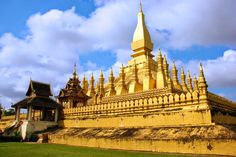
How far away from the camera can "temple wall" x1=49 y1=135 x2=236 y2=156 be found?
10.9m

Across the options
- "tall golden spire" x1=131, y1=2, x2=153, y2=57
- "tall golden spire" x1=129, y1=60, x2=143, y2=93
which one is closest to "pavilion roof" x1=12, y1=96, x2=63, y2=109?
"tall golden spire" x1=129, y1=60, x2=143, y2=93

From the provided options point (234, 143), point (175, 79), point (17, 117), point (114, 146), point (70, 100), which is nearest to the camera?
point (234, 143)

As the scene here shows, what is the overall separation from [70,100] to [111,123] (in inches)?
389

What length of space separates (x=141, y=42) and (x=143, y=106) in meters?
19.8

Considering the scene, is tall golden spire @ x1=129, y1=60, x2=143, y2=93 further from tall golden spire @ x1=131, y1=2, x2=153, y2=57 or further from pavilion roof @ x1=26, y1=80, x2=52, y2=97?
pavilion roof @ x1=26, y1=80, x2=52, y2=97

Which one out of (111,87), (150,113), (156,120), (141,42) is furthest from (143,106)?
(141,42)

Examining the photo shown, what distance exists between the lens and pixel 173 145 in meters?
12.2

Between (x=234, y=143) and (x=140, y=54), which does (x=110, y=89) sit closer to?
→ (x=140, y=54)

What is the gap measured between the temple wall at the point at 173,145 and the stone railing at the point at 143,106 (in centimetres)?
320

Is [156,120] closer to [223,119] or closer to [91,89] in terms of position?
[223,119]

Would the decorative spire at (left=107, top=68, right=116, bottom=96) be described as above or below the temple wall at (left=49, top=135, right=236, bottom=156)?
above

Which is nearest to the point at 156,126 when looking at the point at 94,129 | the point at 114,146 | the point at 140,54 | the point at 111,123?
the point at 114,146

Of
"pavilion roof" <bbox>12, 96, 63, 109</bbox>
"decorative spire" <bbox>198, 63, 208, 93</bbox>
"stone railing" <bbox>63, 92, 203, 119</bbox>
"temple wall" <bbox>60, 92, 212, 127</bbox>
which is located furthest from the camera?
"pavilion roof" <bbox>12, 96, 63, 109</bbox>

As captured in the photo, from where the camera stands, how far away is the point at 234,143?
10.7 meters
